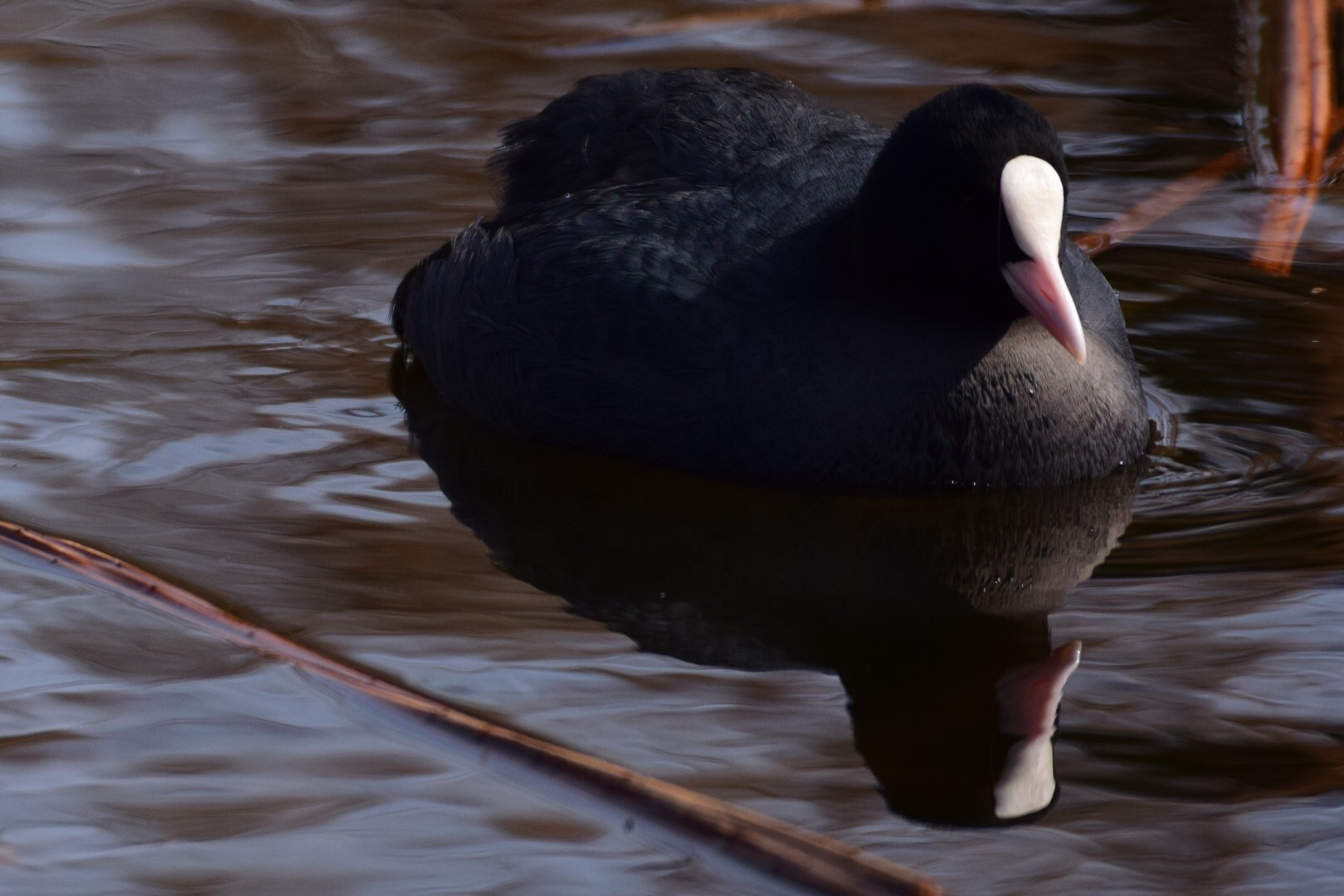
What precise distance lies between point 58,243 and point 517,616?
89.6 inches

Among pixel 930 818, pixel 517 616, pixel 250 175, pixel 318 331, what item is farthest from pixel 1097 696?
pixel 250 175

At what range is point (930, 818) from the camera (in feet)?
8.13

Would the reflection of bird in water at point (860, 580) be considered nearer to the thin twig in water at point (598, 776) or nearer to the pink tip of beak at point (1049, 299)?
the thin twig in water at point (598, 776)

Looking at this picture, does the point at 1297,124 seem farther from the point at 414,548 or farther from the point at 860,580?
the point at 414,548

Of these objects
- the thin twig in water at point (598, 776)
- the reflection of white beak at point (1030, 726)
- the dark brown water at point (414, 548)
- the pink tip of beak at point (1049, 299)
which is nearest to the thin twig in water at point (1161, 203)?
the dark brown water at point (414, 548)

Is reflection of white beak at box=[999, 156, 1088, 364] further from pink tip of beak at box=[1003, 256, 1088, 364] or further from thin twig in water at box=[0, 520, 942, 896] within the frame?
thin twig in water at box=[0, 520, 942, 896]

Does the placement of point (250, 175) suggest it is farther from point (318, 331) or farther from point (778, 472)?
point (778, 472)

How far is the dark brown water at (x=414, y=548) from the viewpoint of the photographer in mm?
2434

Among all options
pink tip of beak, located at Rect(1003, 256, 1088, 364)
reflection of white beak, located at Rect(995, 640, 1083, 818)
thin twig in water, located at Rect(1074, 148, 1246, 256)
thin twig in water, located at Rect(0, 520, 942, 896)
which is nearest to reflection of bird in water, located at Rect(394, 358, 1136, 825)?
reflection of white beak, located at Rect(995, 640, 1083, 818)

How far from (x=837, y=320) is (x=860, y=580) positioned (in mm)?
600

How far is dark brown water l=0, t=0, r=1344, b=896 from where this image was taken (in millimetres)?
2434

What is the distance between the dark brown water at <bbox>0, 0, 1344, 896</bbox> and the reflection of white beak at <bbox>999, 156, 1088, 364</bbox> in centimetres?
43

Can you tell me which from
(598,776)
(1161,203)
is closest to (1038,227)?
(598,776)

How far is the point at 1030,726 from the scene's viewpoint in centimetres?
270
